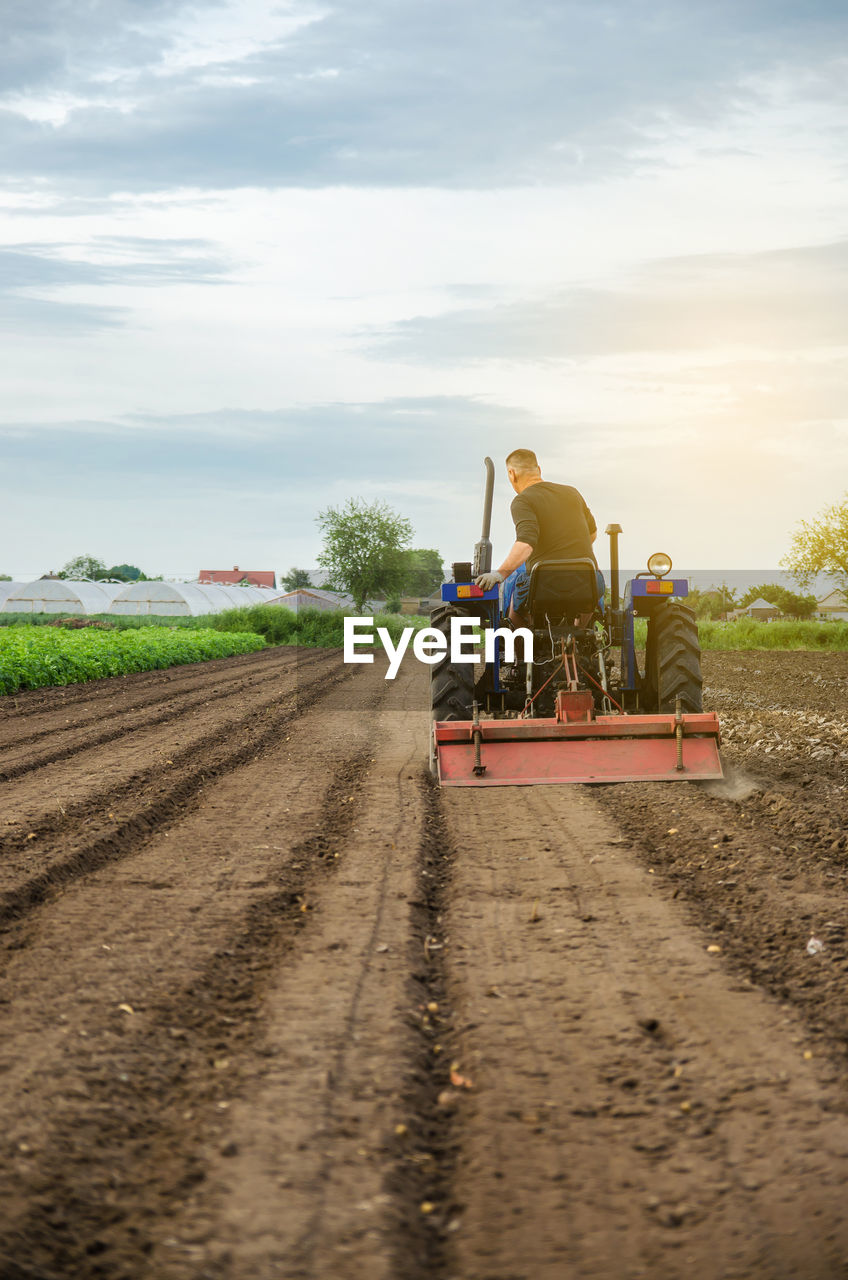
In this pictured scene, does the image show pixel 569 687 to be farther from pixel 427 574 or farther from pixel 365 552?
pixel 427 574

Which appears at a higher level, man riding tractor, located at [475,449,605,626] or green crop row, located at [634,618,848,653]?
man riding tractor, located at [475,449,605,626]

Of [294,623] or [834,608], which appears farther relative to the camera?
[834,608]

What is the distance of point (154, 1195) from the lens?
7.79ft

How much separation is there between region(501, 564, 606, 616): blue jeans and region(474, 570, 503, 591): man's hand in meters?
0.11

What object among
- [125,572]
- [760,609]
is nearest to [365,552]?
[760,609]

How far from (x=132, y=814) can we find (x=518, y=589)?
273cm

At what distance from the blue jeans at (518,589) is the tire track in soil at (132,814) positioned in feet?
7.89

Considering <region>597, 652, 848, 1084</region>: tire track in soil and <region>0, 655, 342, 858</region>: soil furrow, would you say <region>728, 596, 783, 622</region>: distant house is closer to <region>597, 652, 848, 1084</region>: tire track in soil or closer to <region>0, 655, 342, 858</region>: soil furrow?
<region>0, 655, 342, 858</region>: soil furrow

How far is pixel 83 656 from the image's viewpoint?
17.8 m

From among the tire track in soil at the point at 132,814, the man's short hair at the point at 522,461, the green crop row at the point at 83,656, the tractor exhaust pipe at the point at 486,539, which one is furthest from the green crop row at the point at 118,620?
the man's short hair at the point at 522,461

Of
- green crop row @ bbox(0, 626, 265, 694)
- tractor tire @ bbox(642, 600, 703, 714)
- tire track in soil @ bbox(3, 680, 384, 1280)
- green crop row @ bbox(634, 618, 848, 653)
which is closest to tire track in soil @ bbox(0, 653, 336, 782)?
green crop row @ bbox(0, 626, 265, 694)

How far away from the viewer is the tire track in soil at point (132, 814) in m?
4.81

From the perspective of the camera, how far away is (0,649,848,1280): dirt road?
7.37 ft

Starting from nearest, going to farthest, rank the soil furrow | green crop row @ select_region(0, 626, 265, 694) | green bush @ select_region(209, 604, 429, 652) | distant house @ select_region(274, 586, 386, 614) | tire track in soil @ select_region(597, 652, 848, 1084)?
tire track in soil @ select_region(597, 652, 848, 1084) < the soil furrow < green crop row @ select_region(0, 626, 265, 694) < green bush @ select_region(209, 604, 429, 652) < distant house @ select_region(274, 586, 386, 614)
